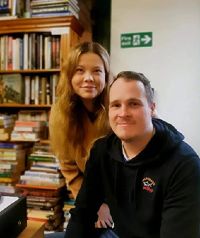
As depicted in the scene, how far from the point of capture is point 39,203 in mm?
2146

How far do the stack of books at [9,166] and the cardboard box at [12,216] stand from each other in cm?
144

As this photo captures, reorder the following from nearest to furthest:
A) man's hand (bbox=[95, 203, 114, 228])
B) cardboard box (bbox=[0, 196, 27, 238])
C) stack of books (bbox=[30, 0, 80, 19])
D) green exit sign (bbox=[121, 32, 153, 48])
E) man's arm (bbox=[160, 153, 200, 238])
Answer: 1. cardboard box (bbox=[0, 196, 27, 238])
2. man's arm (bbox=[160, 153, 200, 238])
3. man's hand (bbox=[95, 203, 114, 228])
4. stack of books (bbox=[30, 0, 80, 19])
5. green exit sign (bbox=[121, 32, 153, 48])

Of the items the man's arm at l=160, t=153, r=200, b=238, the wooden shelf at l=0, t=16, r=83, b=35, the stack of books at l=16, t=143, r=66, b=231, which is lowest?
the stack of books at l=16, t=143, r=66, b=231

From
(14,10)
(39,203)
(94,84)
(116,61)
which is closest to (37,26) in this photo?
(14,10)

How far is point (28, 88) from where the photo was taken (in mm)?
2275

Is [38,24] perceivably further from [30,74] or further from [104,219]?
[104,219]

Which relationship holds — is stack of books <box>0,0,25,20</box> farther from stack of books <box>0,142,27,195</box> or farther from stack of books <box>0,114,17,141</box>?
stack of books <box>0,142,27,195</box>

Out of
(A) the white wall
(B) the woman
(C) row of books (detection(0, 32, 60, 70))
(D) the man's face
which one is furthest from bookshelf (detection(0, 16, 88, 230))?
(D) the man's face

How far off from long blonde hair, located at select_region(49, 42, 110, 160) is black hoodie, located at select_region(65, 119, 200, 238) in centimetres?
32

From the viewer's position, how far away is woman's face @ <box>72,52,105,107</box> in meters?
1.33

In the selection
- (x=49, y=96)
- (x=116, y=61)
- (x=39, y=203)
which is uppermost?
(x=116, y=61)

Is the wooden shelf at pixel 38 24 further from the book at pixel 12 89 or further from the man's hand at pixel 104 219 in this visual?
the man's hand at pixel 104 219

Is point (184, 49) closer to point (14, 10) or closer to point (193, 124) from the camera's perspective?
point (193, 124)

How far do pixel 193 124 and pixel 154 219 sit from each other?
1.33 m
